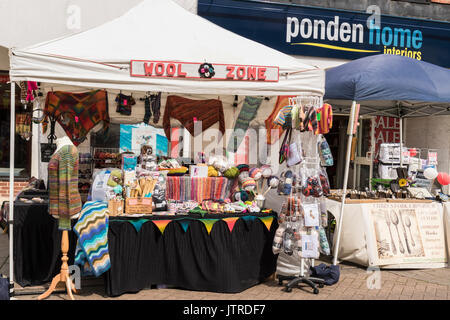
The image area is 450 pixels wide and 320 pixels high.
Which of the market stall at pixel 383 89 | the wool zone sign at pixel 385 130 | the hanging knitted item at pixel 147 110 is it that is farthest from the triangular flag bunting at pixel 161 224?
the wool zone sign at pixel 385 130

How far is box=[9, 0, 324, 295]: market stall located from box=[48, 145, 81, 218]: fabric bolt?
0.37 ft

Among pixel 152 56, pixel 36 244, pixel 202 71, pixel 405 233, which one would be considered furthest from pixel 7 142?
pixel 405 233

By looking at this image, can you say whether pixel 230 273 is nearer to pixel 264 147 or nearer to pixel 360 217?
pixel 360 217

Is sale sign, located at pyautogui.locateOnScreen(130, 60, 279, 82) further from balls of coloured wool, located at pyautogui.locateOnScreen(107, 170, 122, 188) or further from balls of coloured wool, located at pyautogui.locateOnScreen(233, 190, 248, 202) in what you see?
balls of coloured wool, located at pyautogui.locateOnScreen(233, 190, 248, 202)

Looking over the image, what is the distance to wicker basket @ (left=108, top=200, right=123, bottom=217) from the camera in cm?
515

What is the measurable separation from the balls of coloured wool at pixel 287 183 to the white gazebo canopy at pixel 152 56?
0.92m

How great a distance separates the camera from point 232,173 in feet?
19.9

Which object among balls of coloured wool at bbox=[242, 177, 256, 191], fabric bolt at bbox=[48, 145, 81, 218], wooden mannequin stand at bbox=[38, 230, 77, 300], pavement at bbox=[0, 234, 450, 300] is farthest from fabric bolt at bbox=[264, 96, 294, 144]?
wooden mannequin stand at bbox=[38, 230, 77, 300]

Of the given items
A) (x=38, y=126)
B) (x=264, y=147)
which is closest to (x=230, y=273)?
(x=264, y=147)

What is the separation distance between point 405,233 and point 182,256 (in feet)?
10.5

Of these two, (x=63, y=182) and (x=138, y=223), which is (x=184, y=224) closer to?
(x=138, y=223)

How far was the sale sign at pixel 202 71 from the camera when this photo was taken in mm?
5000

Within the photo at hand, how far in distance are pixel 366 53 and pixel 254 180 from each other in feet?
18.0

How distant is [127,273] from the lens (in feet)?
16.9
